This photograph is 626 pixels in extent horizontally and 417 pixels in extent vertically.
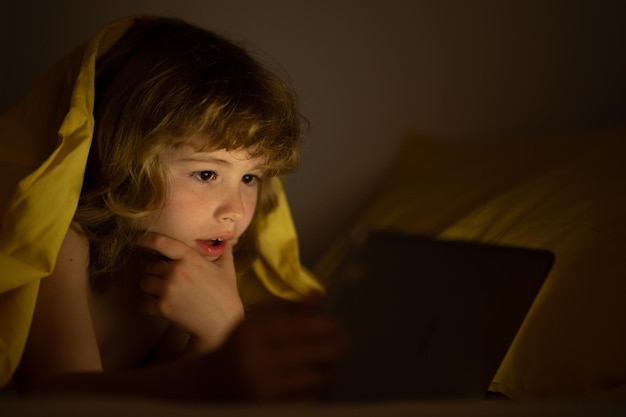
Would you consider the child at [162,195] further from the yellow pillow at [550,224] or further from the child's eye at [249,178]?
the yellow pillow at [550,224]

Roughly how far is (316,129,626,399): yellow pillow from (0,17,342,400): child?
27 cm

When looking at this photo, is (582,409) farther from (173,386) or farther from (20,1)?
(20,1)

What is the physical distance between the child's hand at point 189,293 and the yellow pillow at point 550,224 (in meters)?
0.29

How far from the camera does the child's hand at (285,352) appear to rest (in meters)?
0.47

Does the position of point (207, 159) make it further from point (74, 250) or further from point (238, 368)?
point (238, 368)

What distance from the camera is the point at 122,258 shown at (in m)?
0.87

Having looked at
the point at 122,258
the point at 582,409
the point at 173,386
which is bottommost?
the point at 122,258

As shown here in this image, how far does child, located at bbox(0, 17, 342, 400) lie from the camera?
79 cm

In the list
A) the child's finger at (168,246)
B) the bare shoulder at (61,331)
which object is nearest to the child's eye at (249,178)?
the child's finger at (168,246)

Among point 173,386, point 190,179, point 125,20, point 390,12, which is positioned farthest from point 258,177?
point 390,12

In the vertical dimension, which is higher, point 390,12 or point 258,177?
point 390,12

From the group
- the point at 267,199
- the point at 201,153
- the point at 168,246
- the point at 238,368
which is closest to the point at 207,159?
the point at 201,153

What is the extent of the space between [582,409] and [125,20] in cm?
73

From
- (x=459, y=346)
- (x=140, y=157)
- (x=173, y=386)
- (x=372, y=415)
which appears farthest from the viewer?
(x=140, y=157)
